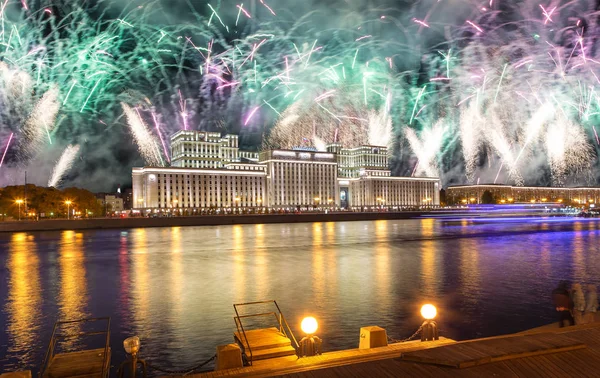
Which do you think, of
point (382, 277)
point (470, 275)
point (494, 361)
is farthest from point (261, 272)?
point (494, 361)

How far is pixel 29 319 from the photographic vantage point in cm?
1521

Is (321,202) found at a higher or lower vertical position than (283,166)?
lower

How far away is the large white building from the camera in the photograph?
412 ft

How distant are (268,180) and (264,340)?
135m

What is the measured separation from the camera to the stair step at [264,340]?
8391 mm

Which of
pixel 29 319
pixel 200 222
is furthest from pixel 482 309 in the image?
pixel 200 222

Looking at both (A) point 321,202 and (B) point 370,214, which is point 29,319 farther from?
(A) point 321,202

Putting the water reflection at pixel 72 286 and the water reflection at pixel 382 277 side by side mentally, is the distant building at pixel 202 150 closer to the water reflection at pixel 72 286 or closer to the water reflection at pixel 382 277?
the water reflection at pixel 72 286

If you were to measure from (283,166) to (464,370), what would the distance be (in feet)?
462

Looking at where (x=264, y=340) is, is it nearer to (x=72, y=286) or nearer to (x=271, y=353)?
(x=271, y=353)

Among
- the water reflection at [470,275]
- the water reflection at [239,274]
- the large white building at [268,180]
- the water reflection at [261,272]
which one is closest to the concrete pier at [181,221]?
the large white building at [268,180]

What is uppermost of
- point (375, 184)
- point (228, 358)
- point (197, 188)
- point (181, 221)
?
point (375, 184)

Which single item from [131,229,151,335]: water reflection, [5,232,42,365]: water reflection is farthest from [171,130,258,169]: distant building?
[5,232,42,365]: water reflection

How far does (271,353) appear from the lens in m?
8.16
